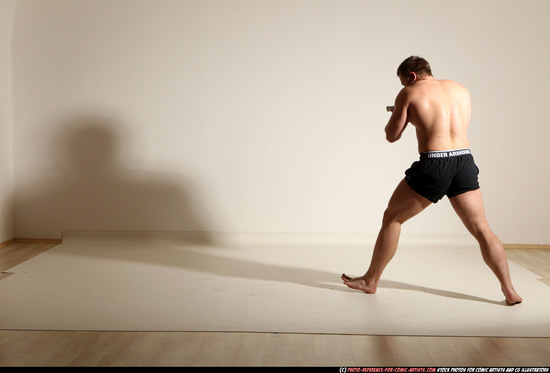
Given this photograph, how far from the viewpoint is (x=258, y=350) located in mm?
2090

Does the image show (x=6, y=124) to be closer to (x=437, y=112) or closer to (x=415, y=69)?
(x=415, y=69)

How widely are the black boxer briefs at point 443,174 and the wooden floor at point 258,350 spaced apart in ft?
2.45

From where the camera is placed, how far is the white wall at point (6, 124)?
13.5ft

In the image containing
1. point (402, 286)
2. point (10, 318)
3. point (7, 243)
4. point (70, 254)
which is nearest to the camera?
point (10, 318)

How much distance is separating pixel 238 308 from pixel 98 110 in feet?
7.62

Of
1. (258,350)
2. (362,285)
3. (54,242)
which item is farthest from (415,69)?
(54,242)

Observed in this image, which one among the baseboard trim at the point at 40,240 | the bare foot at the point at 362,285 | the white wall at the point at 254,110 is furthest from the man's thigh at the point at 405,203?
the baseboard trim at the point at 40,240

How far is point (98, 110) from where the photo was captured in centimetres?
428

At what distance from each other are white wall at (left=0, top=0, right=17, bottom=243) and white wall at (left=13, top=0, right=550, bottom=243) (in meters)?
0.07

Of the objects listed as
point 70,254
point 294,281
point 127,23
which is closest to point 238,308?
point 294,281

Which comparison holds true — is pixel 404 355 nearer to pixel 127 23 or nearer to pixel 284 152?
pixel 284 152

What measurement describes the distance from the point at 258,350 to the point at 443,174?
123 centimetres

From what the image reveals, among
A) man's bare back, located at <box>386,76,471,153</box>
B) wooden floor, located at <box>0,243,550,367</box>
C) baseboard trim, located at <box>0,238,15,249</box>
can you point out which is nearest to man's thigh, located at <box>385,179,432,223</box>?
man's bare back, located at <box>386,76,471,153</box>

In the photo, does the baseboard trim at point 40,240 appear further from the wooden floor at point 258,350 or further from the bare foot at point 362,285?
the bare foot at point 362,285
